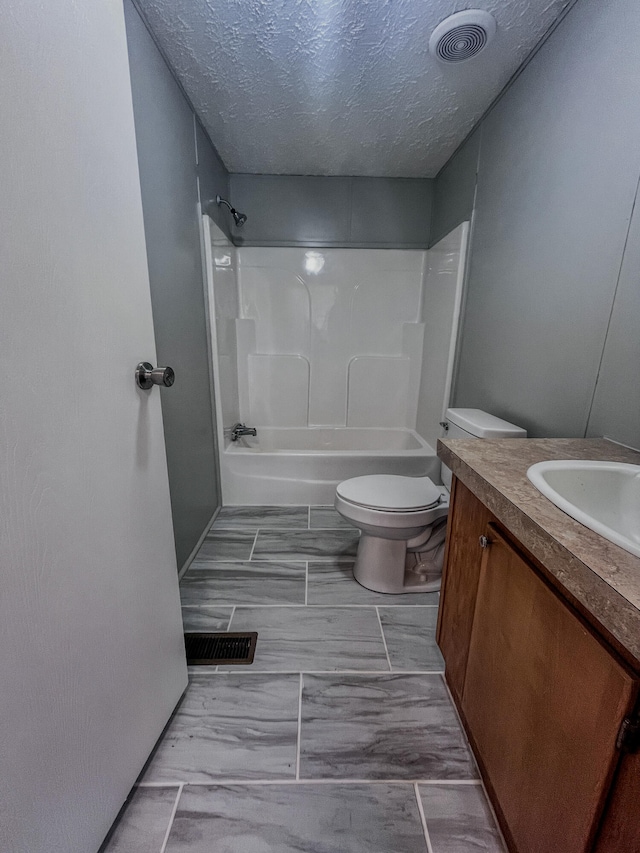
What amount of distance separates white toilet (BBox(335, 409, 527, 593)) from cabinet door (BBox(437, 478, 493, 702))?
418 mm

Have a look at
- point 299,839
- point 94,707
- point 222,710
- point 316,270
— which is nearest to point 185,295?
point 316,270

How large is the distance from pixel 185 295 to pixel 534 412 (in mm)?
1693

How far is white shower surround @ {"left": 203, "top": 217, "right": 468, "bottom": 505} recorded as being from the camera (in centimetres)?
235

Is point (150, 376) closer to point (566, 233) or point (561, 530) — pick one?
point (561, 530)

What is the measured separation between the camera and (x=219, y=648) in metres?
1.31

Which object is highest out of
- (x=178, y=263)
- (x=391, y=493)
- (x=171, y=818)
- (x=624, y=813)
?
(x=178, y=263)

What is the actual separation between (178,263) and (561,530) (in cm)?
178

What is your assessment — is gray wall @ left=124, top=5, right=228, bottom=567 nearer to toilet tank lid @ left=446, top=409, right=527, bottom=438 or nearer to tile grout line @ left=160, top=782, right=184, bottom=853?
tile grout line @ left=160, top=782, right=184, bottom=853

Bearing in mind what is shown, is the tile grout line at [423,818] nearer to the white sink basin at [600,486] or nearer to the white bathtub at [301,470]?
the white sink basin at [600,486]

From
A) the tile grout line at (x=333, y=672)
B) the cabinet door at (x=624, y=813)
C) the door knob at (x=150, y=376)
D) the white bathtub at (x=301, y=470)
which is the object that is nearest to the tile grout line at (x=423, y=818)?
the tile grout line at (x=333, y=672)

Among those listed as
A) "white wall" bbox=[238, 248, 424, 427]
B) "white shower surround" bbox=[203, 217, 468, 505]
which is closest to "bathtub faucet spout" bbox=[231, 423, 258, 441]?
"white shower surround" bbox=[203, 217, 468, 505]

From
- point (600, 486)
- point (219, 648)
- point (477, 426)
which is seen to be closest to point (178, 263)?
point (477, 426)

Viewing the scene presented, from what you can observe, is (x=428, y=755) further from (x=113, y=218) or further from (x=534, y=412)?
(x=113, y=218)

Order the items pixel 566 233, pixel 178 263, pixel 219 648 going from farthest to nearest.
Answer: 1. pixel 178 263
2. pixel 219 648
3. pixel 566 233
